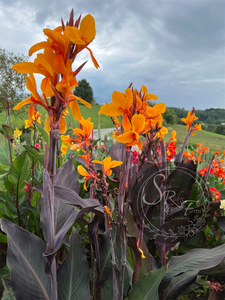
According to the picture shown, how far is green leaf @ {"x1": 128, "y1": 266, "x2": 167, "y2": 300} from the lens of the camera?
2.59 feet

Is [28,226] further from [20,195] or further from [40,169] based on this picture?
[40,169]

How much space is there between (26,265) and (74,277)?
0.22m

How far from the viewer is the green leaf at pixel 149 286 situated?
2.59 ft

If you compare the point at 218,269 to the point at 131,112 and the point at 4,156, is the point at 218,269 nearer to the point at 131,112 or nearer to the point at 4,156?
the point at 131,112

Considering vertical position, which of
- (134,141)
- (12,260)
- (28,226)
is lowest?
(28,226)

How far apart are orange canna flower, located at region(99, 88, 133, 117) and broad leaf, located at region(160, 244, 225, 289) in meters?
0.77

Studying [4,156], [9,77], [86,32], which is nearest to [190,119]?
[86,32]

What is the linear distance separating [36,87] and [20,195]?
104 centimetres

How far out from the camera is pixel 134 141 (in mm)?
640

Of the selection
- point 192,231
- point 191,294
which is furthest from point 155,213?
point 191,294

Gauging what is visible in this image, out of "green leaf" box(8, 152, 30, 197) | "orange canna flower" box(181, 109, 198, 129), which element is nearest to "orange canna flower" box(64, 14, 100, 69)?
"green leaf" box(8, 152, 30, 197)

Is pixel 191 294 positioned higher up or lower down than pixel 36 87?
lower down

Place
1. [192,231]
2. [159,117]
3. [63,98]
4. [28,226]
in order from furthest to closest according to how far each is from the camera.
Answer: [28,226] < [192,231] < [159,117] < [63,98]

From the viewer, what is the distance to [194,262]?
0.97 metres
